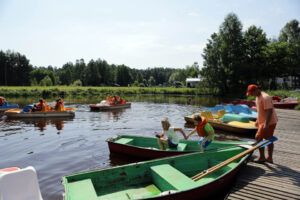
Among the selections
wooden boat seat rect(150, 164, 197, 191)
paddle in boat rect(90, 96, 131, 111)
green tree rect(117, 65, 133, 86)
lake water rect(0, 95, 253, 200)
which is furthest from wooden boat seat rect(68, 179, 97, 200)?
green tree rect(117, 65, 133, 86)

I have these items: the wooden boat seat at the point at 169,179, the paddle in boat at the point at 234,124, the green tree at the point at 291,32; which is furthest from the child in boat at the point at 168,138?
the green tree at the point at 291,32

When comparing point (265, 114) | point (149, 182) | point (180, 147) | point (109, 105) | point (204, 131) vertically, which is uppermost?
point (265, 114)

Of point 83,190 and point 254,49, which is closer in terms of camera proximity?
point 83,190

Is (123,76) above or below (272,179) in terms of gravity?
above

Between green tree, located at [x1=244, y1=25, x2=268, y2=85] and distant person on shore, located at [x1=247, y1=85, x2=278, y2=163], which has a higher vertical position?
green tree, located at [x1=244, y1=25, x2=268, y2=85]

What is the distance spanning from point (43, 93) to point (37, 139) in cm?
4213

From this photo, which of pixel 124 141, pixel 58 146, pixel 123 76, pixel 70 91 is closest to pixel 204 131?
pixel 124 141

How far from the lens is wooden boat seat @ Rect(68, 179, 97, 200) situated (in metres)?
4.66

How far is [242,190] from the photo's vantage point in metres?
5.44

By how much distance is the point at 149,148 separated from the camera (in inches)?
338

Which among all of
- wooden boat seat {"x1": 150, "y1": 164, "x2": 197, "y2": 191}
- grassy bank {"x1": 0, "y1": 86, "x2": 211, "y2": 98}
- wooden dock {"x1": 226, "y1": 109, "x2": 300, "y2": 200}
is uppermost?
grassy bank {"x1": 0, "y1": 86, "x2": 211, "y2": 98}

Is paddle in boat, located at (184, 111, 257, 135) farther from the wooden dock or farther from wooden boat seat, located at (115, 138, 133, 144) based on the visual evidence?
→ wooden boat seat, located at (115, 138, 133, 144)

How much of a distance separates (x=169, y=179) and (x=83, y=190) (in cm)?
202

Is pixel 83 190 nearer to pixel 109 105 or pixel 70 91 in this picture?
pixel 109 105
